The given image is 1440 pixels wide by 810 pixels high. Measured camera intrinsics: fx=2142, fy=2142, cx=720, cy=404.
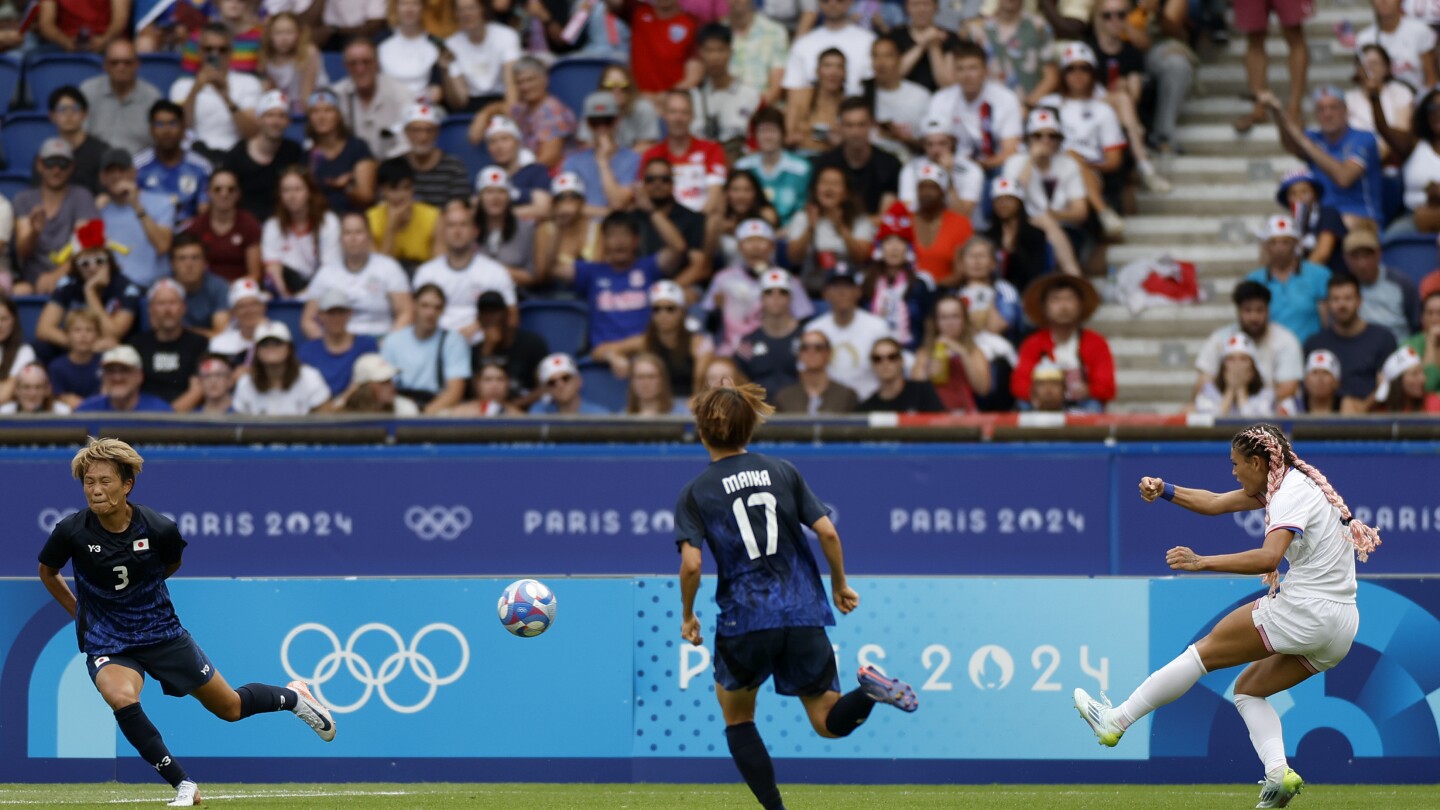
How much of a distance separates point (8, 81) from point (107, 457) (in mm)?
10320

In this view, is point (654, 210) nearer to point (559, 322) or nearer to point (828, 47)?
point (559, 322)

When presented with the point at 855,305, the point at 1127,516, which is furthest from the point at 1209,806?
the point at 855,305

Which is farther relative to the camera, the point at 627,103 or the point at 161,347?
the point at 627,103

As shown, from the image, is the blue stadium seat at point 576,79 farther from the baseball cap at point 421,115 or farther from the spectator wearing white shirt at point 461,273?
the spectator wearing white shirt at point 461,273

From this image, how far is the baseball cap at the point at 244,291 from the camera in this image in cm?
1579

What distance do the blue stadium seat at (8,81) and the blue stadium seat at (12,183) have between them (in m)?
1.31

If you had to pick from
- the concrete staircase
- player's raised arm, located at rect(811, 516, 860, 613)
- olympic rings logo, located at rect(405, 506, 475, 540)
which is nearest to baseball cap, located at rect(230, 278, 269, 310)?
olympic rings logo, located at rect(405, 506, 475, 540)

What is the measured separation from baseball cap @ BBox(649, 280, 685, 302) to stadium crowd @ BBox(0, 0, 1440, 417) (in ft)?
0.09

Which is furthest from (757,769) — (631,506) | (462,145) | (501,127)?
(462,145)

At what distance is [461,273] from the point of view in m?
16.0

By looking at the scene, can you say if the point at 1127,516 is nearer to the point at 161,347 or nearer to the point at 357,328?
the point at 357,328

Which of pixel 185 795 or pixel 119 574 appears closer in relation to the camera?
pixel 119 574

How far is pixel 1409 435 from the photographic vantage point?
44.5 feet

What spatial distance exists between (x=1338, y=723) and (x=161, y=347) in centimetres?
896
